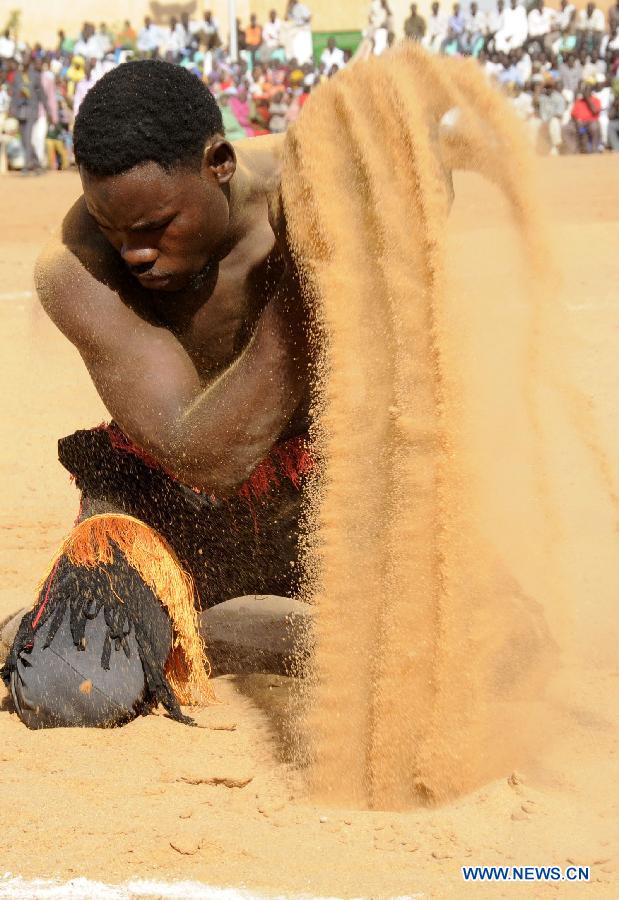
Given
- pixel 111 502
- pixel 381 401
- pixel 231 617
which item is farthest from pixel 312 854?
pixel 231 617

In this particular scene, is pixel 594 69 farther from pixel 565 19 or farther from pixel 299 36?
pixel 299 36

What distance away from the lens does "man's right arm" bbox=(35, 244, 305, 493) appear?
2.88 meters

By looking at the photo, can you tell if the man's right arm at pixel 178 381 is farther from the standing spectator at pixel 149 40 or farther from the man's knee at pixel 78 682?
the standing spectator at pixel 149 40

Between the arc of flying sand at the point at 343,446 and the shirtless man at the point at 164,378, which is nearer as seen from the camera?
the arc of flying sand at the point at 343,446

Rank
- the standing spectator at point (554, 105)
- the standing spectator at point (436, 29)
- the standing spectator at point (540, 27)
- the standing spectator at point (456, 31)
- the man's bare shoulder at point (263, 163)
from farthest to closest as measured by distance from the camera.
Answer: the standing spectator at point (436, 29), the standing spectator at point (456, 31), the standing spectator at point (540, 27), the standing spectator at point (554, 105), the man's bare shoulder at point (263, 163)

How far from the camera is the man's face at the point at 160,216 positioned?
2.78 meters

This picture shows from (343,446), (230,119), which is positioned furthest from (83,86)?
(343,446)

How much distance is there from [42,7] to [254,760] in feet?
86.3

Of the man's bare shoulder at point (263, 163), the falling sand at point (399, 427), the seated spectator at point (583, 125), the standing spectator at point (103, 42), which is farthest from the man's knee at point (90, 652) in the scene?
the standing spectator at point (103, 42)

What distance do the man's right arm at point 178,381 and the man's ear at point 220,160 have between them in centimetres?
33

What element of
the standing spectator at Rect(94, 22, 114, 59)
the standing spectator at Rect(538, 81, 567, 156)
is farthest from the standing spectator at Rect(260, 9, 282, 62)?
the standing spectator at Rect(538, 81, 567, 156)

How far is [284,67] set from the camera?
20.9 metres

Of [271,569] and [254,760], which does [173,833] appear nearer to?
[254,760]

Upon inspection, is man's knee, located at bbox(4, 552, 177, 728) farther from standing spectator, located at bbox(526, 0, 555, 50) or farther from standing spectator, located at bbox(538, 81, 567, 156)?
standing spectator, located at bbox(526, 0, 555, 50)
